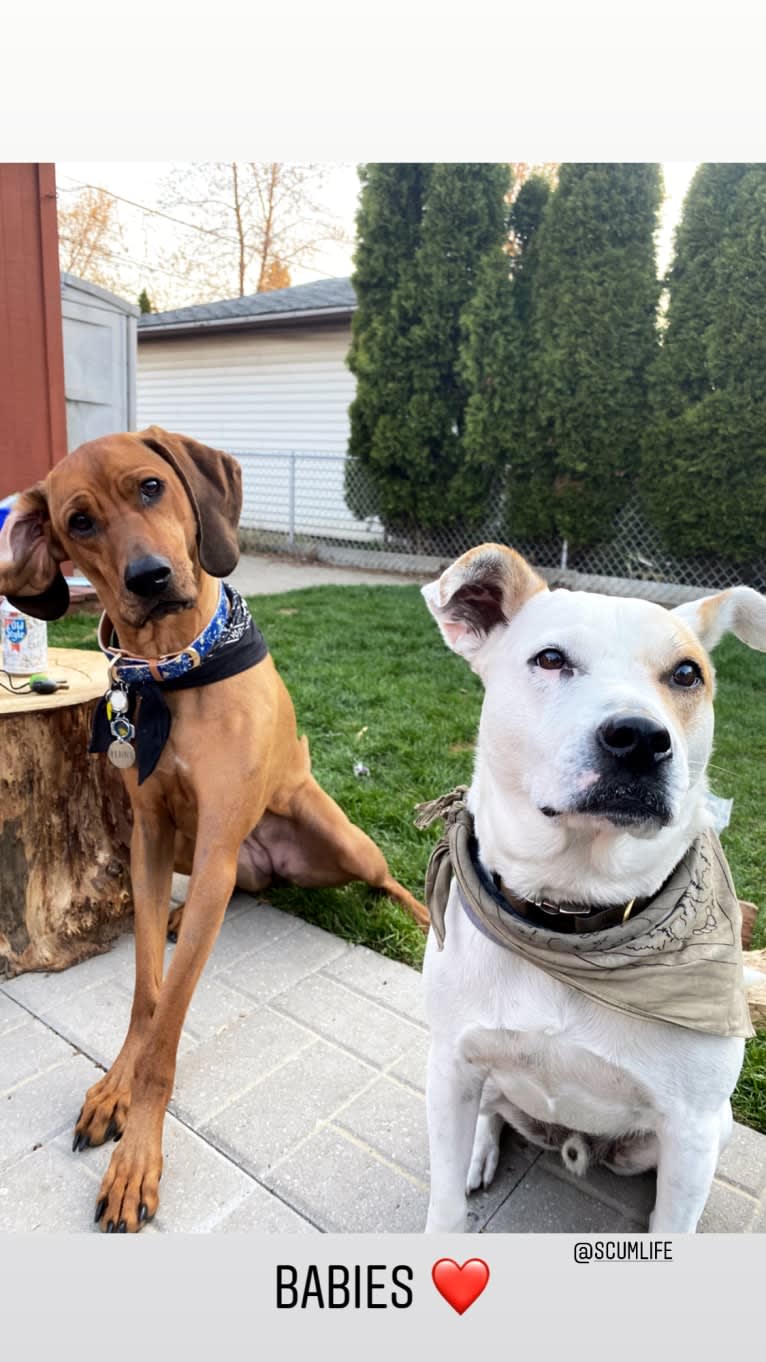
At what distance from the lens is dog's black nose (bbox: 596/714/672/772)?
49.6 inches

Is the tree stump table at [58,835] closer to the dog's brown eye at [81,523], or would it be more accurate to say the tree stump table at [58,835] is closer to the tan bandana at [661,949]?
the dog's brown eye at [81,523]

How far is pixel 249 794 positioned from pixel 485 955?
937 millimetres

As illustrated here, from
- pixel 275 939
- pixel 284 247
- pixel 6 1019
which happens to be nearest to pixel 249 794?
pixel 275 939

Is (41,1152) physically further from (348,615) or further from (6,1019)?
(348,615)

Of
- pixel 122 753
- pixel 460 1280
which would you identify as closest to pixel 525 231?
pixel 122 753

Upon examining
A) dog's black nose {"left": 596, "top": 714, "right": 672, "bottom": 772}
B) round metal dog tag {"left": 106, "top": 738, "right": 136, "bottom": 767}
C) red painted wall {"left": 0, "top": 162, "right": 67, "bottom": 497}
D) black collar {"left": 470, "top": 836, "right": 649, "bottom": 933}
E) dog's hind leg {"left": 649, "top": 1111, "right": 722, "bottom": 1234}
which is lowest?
dog's hind leg {"left": 649, "top": 1111, "right": 722, "bottom": 1234}

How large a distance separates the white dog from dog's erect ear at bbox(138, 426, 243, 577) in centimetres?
81

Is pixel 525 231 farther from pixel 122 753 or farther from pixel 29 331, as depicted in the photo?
pixel 122 753

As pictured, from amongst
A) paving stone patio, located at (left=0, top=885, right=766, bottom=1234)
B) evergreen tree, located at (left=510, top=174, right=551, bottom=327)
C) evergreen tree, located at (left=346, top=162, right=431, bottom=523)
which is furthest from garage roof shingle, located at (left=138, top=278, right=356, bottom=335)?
paving stone patio, located at (left=0, top=885, right=766, bottom=1234)

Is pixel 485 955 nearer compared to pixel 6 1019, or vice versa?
pixel 485 955

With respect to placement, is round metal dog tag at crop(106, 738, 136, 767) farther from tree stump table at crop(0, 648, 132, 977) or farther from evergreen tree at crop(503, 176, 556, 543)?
evergreen tree at crop(503, 176, 556, 543)

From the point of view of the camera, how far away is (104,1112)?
204 cm

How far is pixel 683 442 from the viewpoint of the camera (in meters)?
8.27

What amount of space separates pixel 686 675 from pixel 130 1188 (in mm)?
1657
